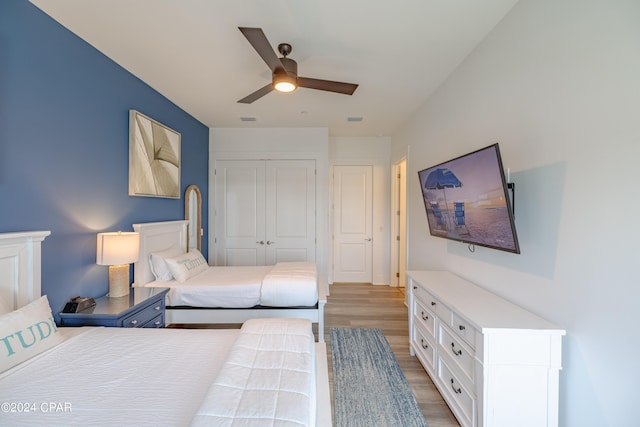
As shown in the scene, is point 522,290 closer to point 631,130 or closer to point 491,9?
point 631,130

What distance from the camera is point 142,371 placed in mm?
1289

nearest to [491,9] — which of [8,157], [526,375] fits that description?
[526,375]

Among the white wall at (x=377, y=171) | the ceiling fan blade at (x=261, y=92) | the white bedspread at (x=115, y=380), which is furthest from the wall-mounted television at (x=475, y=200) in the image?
the white wall at (x=377, y=171)

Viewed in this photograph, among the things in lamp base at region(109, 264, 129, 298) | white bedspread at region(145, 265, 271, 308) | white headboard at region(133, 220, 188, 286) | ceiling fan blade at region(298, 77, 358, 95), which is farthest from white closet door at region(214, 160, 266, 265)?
ceiling fan blade at region(298, 77, 358, 95)

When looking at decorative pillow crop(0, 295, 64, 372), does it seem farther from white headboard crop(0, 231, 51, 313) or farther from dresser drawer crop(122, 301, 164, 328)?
dresser drawer crop(122, 301, 164, 328)

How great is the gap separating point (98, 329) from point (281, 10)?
94.5 inches

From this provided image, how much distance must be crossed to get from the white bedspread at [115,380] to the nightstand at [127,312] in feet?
1.14

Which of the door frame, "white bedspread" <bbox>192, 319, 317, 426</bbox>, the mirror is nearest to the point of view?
"white bedspread" <bbox>192, 319, 317, 426</bbox>

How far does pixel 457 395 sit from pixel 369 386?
2.26 ft

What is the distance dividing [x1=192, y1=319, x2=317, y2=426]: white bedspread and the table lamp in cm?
135

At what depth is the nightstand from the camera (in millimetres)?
1929

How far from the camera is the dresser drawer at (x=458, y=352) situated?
5.17ft

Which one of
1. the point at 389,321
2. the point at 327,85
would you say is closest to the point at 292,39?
Answer: the point at 327,85

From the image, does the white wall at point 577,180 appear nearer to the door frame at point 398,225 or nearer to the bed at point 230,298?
the bed at point 230,298
